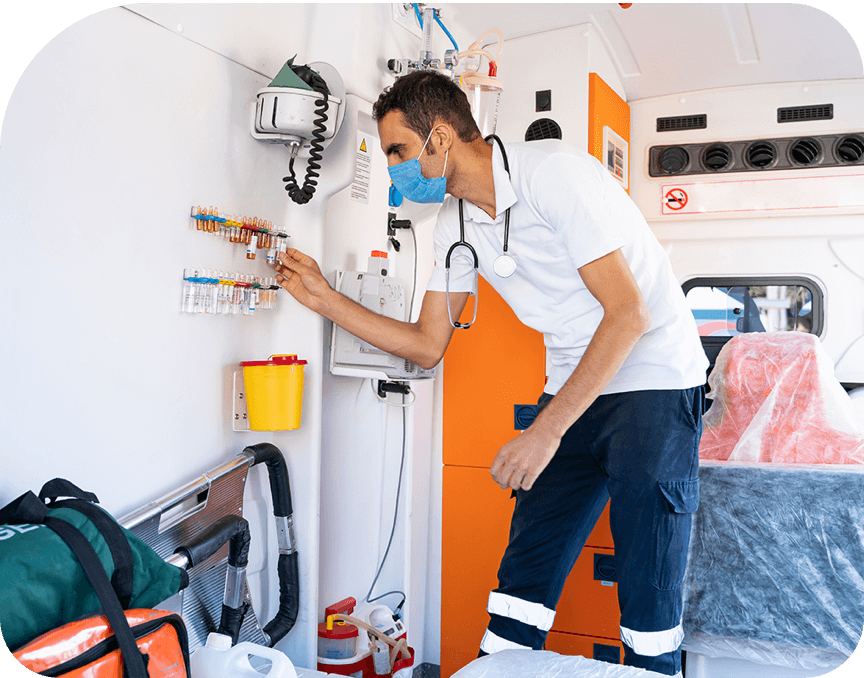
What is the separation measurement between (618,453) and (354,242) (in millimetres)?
1292

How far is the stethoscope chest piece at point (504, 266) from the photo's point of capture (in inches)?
83.0

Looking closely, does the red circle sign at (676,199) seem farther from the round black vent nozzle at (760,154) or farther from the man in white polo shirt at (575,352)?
the man in white polo shirt at (575,352)

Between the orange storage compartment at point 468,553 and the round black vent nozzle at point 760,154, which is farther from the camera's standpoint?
the round black vent nozzle at point 760,154

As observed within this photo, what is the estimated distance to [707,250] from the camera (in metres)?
3.71

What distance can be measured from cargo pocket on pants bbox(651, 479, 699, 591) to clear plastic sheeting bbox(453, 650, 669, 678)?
1.82ft

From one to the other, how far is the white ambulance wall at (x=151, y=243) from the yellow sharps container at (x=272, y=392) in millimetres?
97

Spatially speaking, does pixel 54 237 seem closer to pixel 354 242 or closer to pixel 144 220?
pixel 144 220

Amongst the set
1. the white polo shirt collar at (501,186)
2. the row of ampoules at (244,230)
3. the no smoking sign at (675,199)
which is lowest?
the row of ampoules at (244,230)

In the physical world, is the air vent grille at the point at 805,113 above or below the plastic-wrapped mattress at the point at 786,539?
above

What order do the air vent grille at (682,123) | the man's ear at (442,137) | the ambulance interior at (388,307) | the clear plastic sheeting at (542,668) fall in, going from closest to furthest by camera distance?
the clear plastic sheeting at (542,668) → the ambulance interior at (388,307) → the man's ear at (442,137) → the air vent grille at (682,123)

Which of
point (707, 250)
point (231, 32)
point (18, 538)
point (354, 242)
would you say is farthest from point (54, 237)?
point (707, 250)

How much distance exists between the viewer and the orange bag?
50.3 inches

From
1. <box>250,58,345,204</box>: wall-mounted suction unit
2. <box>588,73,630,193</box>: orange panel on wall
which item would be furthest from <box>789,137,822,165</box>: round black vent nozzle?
<box>250,58,345,204</box>: wall-mounted suction unit

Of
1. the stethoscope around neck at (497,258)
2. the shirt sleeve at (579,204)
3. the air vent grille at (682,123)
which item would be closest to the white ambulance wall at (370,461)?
the stethoscope around neck at (497,258)
